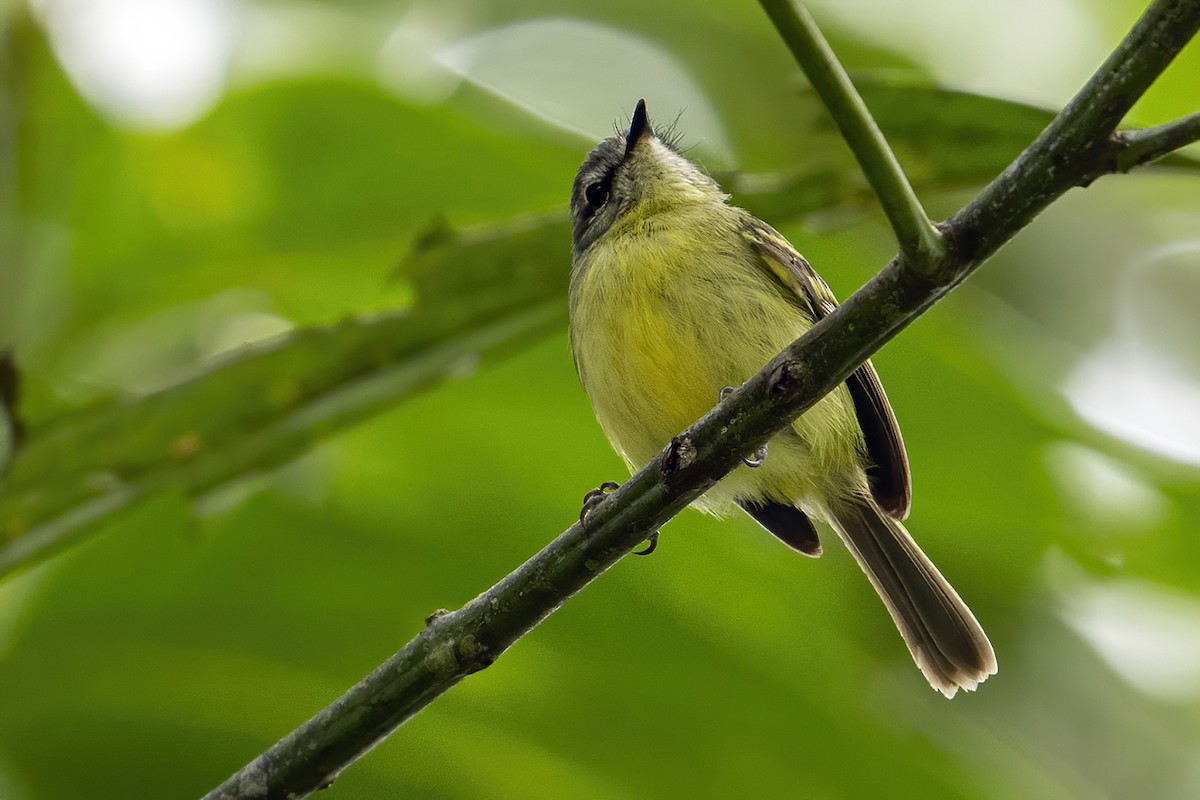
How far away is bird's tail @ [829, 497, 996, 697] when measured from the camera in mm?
3436

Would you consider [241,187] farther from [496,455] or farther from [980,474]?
[980,474]

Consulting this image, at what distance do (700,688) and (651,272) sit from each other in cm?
93

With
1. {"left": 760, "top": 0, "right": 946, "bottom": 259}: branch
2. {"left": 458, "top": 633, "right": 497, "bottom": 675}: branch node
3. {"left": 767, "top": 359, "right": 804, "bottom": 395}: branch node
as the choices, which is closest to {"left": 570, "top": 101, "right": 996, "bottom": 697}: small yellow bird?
{"left": 458, "top": 633, "right": 497, "bottom": 675}: branch node

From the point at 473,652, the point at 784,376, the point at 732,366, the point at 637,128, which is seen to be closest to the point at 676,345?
the point at 732,366

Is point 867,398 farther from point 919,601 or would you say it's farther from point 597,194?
point 597,194

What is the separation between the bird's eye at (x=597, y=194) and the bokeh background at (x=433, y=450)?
0.49 metres

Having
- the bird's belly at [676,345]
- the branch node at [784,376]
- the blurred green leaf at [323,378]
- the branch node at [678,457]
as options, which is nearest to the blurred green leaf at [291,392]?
the blurred green leaf at [323,378]

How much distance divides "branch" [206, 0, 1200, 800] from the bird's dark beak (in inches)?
88.2

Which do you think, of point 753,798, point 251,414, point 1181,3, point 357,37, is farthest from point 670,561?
point 1181,3

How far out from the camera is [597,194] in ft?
13.2

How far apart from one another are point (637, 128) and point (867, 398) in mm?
1101

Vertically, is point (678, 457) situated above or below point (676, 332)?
below

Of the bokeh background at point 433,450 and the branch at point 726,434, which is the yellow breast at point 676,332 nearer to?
the bokeh background at point 433,450

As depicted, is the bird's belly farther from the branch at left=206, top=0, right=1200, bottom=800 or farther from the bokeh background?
the branch at left=206, top=0, right=1200, bottom=800
